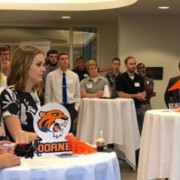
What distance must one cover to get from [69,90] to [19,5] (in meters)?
3.41

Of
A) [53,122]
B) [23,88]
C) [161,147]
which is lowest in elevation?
[161,147]

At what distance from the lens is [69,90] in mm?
6496

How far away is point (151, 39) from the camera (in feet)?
32.1

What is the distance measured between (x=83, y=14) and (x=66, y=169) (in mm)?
8542

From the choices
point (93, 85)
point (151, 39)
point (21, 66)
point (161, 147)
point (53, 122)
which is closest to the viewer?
point (53, 122)

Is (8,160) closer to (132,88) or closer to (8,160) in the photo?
(8,160)

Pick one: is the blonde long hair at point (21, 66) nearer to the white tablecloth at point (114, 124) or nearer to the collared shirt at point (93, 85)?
the white tablecloth at point (114, 124)

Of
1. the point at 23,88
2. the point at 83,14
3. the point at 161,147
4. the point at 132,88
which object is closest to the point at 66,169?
the point at 23,88

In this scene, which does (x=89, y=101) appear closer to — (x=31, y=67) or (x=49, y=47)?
(x=31, y=67)

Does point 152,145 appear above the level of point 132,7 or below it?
below

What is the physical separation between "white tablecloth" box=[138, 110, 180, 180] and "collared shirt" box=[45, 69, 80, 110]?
2.39 metres

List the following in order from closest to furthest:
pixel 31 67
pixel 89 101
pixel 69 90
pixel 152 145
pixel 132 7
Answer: pixel 31 67 → pixel 152 145 → pixel 89 101 → pixel 69 90 → pixel 132 7

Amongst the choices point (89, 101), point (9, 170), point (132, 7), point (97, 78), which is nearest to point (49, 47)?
point (132, 7)

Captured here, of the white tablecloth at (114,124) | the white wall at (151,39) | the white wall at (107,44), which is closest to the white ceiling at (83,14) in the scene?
the white wall at (151,39)
